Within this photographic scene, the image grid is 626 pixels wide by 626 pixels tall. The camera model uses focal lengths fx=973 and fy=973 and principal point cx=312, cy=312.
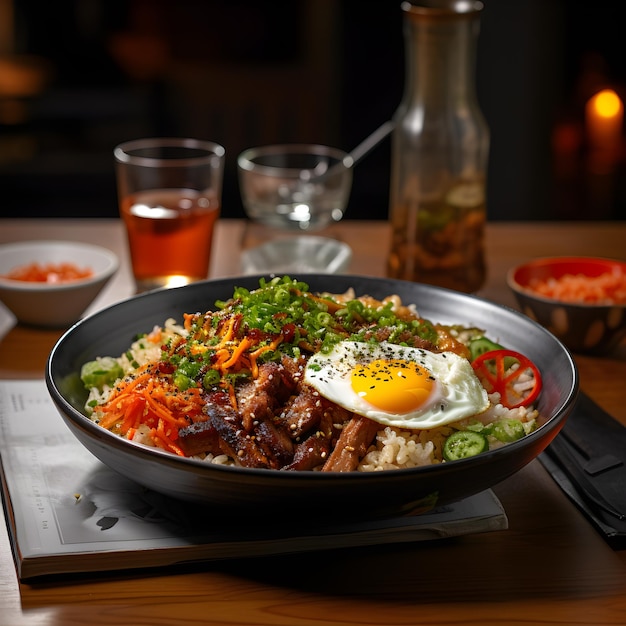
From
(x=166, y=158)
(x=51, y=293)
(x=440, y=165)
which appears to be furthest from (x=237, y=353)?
(x=166, y=158)

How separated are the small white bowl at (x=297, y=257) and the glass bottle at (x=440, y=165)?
266 mm

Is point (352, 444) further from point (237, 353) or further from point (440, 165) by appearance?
point (440, 165)

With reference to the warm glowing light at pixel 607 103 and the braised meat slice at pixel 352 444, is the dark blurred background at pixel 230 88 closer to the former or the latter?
the warm glowing light at pixel 607 103

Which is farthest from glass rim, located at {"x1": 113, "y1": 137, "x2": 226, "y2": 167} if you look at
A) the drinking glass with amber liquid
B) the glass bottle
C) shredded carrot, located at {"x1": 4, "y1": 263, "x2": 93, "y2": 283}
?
the glass bottle

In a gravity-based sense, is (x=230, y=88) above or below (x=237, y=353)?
below

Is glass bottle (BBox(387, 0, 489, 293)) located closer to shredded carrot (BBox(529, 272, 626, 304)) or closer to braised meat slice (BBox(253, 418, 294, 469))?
shredded carrot (BBox(529, 272, 626, 304))

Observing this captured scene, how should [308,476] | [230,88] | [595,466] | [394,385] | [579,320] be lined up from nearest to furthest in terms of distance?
[308,476]
[394,385]
[595,466]
[579,320]
[230,88]

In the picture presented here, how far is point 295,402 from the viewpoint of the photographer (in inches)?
80.5

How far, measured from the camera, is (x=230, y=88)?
246 inches

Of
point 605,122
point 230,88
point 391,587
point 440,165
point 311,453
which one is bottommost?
point 605,122

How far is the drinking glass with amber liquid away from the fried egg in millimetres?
1180

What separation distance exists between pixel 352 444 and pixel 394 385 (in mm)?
162

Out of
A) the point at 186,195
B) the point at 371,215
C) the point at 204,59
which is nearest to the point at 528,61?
the point at 371,215

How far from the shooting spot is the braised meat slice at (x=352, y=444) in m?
1.89
